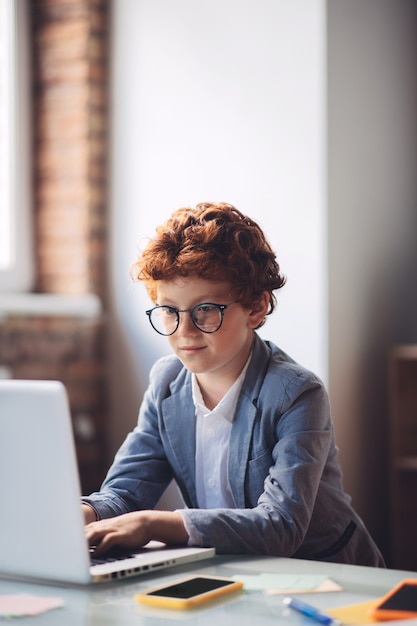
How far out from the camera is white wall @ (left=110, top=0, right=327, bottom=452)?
137 inches

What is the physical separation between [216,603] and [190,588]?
0.06 meters

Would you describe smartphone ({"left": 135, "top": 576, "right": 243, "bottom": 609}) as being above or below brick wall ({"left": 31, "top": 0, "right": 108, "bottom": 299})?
below

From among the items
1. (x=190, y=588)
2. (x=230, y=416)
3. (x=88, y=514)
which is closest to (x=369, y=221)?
(x=230, y=416)

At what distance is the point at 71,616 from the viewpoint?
47.1 inches

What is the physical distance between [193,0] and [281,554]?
2666 mm

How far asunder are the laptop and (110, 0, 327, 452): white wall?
2.20 metres

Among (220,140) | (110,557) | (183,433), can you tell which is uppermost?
(220,140)

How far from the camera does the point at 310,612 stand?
1.17m

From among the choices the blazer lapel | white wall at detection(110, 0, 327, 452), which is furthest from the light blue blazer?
white wall at detection(110, 0, 327, 452)

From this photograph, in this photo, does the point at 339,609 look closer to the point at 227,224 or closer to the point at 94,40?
the point at 227,224

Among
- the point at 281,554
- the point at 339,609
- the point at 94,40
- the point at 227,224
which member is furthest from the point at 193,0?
the point at 339,609

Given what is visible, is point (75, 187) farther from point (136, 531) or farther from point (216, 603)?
point (216, 603)

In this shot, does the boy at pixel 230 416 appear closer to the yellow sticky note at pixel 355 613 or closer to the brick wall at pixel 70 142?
the yellow sticky note at pixel 355 613

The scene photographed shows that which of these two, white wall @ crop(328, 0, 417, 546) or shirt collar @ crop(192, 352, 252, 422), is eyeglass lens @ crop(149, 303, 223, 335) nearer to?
shirt collar @ crop(192, 352, 252, 422)
